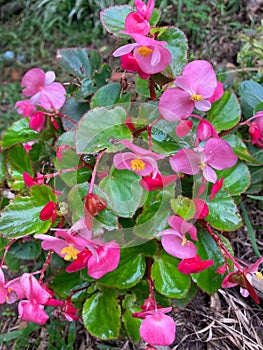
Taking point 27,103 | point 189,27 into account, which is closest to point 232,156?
point 27,103

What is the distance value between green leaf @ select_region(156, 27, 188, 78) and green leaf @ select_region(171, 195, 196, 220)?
255mm

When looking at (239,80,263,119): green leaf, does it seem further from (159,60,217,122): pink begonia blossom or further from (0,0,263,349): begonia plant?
(159,60,217,122): pink begonia blossom

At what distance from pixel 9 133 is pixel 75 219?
439 mm

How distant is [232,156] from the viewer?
0.92 metres

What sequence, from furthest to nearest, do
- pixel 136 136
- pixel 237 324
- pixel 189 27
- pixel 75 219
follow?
pixel 189 27
pixel 237 324
pixel 136 136
pixel 75 219

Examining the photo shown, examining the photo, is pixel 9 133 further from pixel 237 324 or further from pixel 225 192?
pixel 237 324

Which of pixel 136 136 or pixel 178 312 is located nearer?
pixel 136 136

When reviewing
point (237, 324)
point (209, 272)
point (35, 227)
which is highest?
point (35, 227)

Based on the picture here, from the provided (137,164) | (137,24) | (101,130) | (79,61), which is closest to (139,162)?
(137,164)

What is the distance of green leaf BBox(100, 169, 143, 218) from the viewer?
2.93 ft

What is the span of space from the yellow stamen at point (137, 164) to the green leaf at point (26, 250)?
47cm

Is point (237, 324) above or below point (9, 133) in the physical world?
below

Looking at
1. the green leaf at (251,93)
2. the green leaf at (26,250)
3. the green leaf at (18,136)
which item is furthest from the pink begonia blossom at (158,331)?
the green leaf at (251,93)

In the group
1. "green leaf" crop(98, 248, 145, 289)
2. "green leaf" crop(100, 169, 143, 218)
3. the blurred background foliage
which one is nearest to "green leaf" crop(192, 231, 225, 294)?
"green leaf" crop(98, 248, 145, 289)
